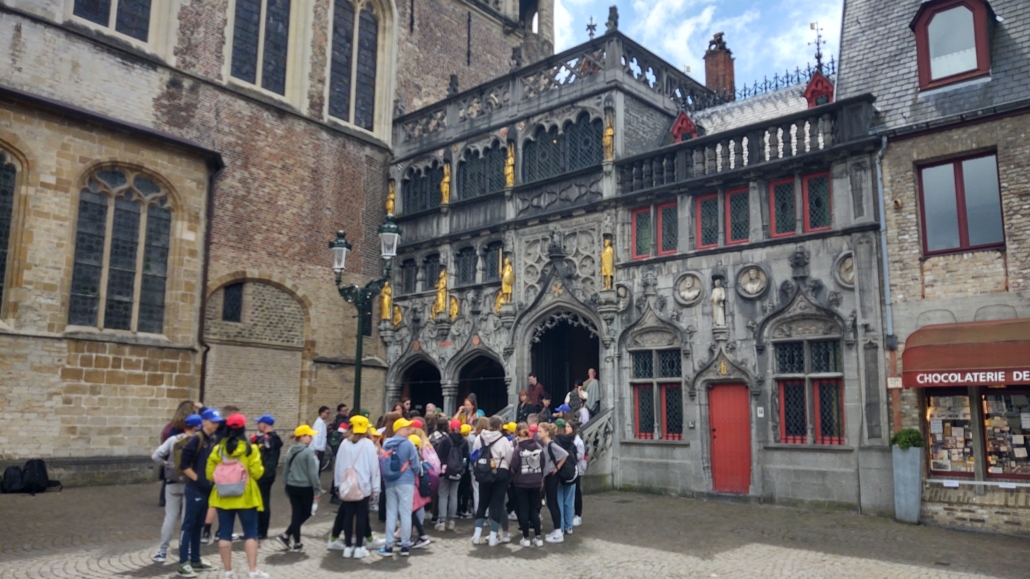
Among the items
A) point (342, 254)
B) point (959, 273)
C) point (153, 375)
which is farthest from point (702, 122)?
point (153, 375)

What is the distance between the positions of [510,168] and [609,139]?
2931 mm

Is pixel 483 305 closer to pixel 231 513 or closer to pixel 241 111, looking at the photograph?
pixel 241 111

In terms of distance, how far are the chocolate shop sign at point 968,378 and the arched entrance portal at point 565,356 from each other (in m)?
9.26

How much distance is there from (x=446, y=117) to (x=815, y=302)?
1161 centimetres

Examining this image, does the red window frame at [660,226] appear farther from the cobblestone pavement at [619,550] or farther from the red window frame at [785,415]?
the cobblestone pavement at [619,550]

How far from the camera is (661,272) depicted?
16.6 metres

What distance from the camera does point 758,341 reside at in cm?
1503

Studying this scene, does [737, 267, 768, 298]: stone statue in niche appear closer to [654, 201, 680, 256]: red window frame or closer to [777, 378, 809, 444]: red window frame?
[777, 378, 809, 444]: red window frame

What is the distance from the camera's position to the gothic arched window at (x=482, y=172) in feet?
66.6

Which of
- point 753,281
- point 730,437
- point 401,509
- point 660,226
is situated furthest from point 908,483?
point 401,509

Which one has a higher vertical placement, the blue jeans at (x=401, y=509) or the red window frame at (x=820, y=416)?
the red window frame at (x=820, y=416)

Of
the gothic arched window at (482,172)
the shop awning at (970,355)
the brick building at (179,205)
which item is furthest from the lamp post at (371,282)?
the shop awning at (970,355)

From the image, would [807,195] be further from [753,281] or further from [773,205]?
[753,281]

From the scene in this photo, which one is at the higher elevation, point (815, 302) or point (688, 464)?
point (815, 302)
